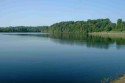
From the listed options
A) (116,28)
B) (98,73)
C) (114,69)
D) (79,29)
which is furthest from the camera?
(79,29)

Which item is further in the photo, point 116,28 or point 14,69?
point 116,28

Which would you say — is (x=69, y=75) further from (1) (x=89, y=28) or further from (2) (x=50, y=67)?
(1) (x=89, y=28)

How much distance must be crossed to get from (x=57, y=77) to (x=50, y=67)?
177 inches

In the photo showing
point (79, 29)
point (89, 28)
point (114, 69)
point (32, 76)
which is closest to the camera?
point (32, 76)

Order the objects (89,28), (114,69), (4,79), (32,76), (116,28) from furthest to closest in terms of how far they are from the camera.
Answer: (89,28) < (116,28) < (114,69) < (32,76) < (4,79)

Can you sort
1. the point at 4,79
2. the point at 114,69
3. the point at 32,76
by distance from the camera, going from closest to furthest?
1. the point at 4,79
2. the point at 32,76
3. the point at 114,69

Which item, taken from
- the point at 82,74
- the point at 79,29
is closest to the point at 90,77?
the point at 82,74

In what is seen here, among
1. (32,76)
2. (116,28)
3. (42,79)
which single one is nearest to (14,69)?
(32,76)

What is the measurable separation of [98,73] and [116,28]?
124 metres

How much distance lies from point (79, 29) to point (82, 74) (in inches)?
6263

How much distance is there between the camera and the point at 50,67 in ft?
78.9

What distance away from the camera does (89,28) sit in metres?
163

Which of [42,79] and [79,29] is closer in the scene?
[42,79]

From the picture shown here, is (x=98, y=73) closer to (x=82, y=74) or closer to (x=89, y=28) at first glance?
(x=82, y=74)
